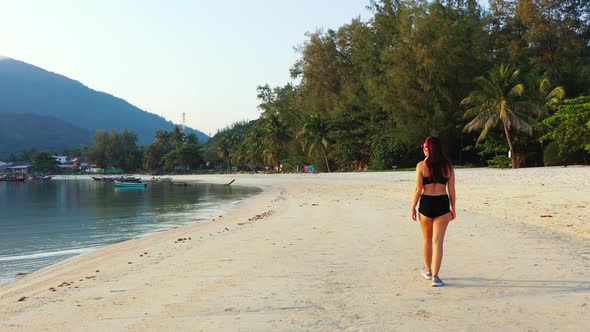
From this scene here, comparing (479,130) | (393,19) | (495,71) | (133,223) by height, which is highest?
(393,19)

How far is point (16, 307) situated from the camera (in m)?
5.07

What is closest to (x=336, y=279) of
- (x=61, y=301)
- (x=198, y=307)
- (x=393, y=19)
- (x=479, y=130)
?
(x=198, y=307)

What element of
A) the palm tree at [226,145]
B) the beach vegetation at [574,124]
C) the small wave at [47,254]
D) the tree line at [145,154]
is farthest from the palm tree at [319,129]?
the tree line at [145,154]

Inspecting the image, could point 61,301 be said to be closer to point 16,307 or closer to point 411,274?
point 16,307

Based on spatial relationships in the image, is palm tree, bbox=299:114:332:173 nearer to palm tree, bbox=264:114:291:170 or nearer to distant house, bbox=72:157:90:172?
palm tree, bbox=264:114:291:170

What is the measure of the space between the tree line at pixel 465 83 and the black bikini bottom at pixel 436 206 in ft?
75.3

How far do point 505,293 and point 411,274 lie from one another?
1.21 meters

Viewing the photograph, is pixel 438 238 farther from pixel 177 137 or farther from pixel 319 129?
pixel 177 137

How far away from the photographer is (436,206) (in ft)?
16.6

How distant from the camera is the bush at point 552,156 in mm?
30094

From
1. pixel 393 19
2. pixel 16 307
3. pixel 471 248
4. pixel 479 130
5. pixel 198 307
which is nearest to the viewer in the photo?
pixel 198 307

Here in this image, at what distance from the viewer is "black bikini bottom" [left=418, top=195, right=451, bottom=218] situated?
16.6 ft

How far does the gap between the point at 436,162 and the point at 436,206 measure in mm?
503

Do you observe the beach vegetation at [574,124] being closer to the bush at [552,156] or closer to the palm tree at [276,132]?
the bush at [552,156]
